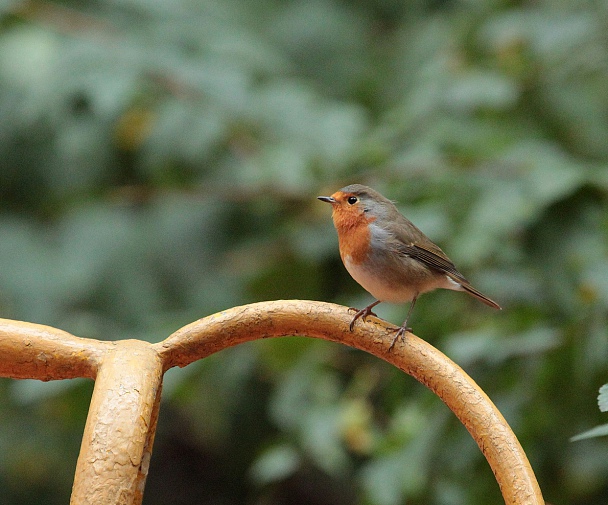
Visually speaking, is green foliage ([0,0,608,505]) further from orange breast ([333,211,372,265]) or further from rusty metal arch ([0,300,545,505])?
rusty metal arch ([0,300,545,505])

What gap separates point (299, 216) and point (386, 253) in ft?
4.50

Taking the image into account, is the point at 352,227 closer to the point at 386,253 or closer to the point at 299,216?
the point at 386,253

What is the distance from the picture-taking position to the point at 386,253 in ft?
7.90

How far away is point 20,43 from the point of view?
13.0 feet

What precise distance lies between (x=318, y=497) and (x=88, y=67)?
2.49 meters

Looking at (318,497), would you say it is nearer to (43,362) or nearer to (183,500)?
(183,500)

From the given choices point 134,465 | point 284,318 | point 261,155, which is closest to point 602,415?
point 284,318

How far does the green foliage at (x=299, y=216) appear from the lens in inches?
100

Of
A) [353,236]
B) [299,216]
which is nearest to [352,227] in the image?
[353,236]

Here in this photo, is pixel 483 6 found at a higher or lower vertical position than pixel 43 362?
higher

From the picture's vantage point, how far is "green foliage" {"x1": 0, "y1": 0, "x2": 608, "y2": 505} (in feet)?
8.34

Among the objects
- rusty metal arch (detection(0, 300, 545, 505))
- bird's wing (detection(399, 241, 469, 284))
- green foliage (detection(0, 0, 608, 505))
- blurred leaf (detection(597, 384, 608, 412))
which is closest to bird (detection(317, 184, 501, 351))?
bird's wing (detection(399, 241, 469, 284))

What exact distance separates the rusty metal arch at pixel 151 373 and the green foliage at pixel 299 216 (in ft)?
3.25

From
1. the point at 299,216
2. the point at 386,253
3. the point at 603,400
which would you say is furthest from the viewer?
the point at 299,216
